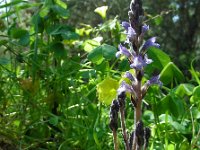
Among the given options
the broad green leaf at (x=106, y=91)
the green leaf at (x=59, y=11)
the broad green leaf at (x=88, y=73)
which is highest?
the green leaf at (x=59, y=11)

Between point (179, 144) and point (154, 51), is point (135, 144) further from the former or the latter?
point (154, 51)

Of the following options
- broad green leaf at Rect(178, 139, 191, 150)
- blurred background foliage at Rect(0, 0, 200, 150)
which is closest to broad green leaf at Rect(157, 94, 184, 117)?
blurred background foliage at Rect(0, 0, 200, 150)

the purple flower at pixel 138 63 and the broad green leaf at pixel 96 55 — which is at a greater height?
the broad green leaf at pixel 96 55

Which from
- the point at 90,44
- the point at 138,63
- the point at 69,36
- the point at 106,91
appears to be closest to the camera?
the point at 138,63

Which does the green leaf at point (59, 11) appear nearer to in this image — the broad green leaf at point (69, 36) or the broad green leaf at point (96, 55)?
the broad green leaf at point (69, 36)

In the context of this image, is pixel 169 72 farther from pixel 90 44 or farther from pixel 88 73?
pixel 90 44

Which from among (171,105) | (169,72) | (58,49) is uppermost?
(58,49)

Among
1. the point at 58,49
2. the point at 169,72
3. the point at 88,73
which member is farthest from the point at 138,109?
the point at 58,49

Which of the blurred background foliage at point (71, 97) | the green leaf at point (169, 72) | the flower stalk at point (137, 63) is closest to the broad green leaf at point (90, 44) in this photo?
the blurred background foliage at point (71, 97)

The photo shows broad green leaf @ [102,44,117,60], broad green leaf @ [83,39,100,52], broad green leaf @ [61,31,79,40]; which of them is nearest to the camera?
broad green leaf @ [102,44,117,60]

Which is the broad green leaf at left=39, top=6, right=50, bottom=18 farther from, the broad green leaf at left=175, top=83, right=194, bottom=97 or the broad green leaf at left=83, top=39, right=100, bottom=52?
the broad green leaf at left=175, top=83, right=194, bottom=97

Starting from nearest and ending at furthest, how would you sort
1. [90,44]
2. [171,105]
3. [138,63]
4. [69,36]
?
[138,63], [171,105], [69,36], [90,44]
